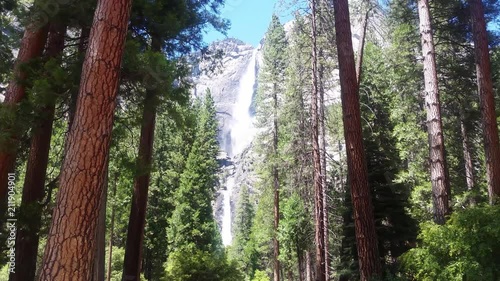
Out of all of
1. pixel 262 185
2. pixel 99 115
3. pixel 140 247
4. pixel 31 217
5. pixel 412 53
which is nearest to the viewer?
pixel 99 115

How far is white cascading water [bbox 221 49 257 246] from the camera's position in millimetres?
82650

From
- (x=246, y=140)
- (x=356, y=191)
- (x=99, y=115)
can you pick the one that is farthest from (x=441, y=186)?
(x=246, y=140)

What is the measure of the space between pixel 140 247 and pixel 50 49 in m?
4.38

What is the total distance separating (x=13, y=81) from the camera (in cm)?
700

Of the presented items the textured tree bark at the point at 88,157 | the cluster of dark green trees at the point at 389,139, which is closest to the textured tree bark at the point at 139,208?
the textured tree bark at the point at 88,157

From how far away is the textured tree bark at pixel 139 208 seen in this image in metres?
7.59

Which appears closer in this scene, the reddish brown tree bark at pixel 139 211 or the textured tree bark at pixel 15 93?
the textured tree bark at pixel 15 93

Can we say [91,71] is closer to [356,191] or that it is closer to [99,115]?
[99,115]

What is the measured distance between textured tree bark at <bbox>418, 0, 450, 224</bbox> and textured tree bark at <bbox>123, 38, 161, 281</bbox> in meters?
5.32

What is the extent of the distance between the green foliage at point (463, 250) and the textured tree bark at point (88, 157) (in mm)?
4769

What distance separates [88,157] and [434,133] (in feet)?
20.6

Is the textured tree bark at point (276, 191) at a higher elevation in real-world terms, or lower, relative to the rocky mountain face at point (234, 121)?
lower

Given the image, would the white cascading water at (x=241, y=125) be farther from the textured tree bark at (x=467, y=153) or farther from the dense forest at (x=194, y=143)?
the textured tree bark at (x=467, y=153)

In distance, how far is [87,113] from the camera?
3.85m
